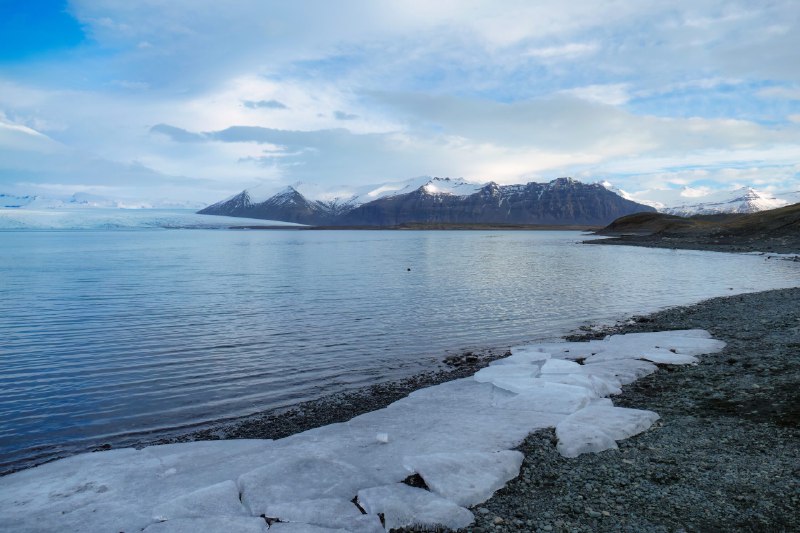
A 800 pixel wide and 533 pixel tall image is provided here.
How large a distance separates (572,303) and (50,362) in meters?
25.3

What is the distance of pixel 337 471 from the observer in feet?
28.1

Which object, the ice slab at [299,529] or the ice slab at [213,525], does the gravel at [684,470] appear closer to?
the ice slab at [299,529]

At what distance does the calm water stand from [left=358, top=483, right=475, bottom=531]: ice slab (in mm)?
6627

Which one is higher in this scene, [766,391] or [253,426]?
[766,391]

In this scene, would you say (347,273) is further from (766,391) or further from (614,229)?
(614,229)

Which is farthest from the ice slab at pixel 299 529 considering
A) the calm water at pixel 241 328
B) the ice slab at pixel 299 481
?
the calm water at pixel 241 328

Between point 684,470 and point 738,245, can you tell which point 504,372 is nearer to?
point 684,470

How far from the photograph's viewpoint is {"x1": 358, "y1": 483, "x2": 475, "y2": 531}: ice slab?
707 cm

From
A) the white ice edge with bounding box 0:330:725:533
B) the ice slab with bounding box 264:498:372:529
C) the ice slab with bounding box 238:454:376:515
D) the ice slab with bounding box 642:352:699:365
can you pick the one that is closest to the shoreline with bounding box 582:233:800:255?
the ice slab with bounding box 642:352:699:365

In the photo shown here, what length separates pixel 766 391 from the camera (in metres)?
11.9

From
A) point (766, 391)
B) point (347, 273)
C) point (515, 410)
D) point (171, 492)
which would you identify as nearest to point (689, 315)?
point (766, 391)

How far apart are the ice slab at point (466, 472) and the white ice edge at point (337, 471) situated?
2 centimetres

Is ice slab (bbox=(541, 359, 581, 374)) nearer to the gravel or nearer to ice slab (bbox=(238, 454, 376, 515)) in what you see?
the gravel

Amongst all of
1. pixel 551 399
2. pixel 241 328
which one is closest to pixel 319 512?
pixel 551 399
